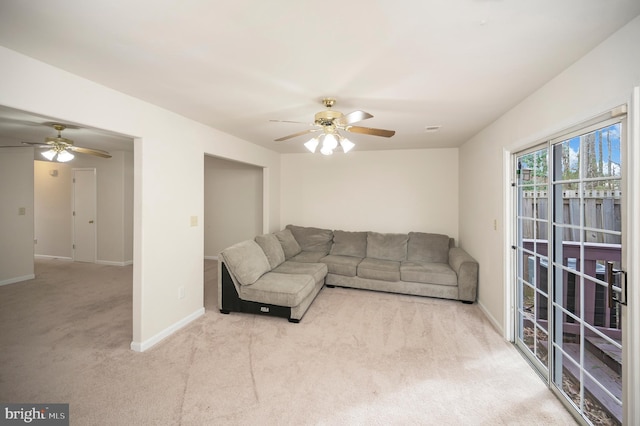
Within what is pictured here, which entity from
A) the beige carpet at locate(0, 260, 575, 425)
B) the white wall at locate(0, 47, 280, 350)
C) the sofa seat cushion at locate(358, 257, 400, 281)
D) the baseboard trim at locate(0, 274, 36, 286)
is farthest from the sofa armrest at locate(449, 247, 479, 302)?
the baseboard trim at locate(0, 274, 36, 286)

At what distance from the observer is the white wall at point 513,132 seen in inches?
55.1

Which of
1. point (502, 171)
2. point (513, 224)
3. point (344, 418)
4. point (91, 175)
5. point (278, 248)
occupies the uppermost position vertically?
point (91, 175)

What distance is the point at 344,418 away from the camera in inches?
68.7

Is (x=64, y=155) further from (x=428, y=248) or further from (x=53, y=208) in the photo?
(x=428, y=248)

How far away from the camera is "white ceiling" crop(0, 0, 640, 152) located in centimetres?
125

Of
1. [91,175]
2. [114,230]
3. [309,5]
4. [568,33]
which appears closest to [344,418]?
[309,5]

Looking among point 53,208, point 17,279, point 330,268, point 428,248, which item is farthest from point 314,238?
point 53,208

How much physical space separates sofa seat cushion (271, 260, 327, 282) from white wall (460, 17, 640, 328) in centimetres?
219

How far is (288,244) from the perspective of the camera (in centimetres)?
463

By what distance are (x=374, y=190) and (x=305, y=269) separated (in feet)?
7.21

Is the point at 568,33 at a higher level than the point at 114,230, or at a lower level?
higher

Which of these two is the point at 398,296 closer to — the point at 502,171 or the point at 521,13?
the point at 502,171

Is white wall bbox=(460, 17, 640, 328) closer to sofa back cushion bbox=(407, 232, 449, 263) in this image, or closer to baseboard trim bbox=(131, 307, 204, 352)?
sofa back cushion bbox=(407, 232, 449, 263)

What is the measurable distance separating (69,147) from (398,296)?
16.5ft
